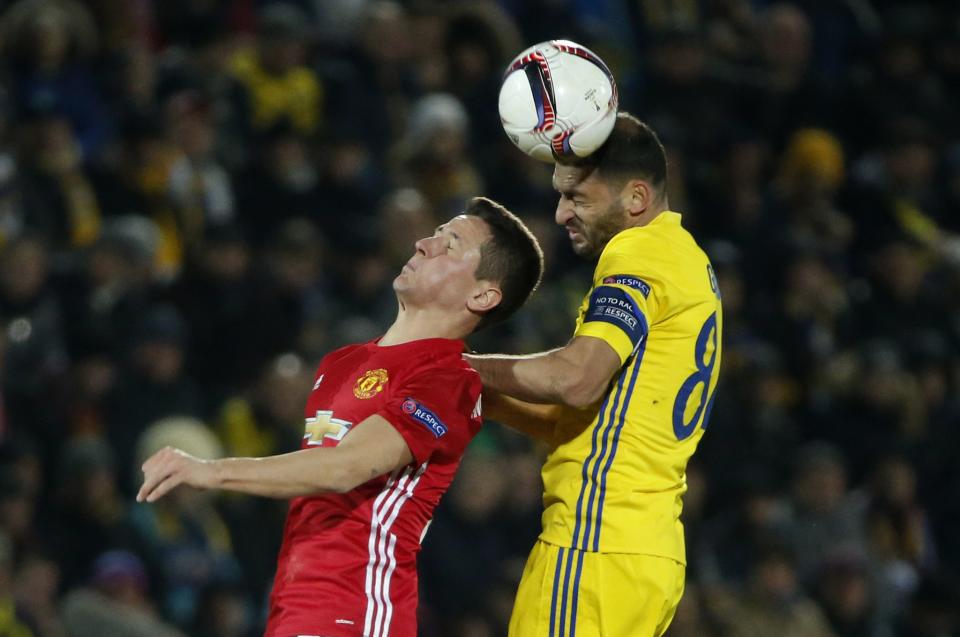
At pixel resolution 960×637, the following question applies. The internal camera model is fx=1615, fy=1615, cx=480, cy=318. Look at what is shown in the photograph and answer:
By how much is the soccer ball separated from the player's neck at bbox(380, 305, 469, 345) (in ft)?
1.93

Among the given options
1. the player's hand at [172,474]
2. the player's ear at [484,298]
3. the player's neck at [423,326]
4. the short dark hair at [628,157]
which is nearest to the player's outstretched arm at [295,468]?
the player's hand at [172,474]

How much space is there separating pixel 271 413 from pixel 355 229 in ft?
5.10

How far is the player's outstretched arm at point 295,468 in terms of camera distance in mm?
3971

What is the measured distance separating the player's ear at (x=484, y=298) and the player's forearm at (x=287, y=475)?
0.80 meters

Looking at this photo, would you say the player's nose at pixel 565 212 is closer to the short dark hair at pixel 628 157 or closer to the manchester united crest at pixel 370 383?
the short dark hair at pixel 628 157

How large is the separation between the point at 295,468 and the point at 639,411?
1.15 metres

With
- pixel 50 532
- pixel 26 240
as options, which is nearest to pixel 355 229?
pixel 26 240

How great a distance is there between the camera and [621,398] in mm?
4785

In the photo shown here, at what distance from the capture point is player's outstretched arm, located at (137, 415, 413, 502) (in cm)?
397

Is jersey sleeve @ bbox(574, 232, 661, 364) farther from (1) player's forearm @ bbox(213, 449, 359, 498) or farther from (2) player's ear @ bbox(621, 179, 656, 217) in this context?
(1) player's forearm @ bbox(213, 449, 359, 498)

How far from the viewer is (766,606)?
30.0 feet

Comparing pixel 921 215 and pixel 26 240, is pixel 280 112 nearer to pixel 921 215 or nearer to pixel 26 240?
pixel 26 240

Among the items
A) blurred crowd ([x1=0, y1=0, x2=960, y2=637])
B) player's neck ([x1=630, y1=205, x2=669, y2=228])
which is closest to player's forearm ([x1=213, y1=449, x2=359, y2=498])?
player's neck ([x1=630, y1=205, x2=669, y2=228])

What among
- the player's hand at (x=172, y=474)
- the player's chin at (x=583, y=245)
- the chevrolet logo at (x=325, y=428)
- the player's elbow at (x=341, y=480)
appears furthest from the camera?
the player's chin at (x=583, y=245)
